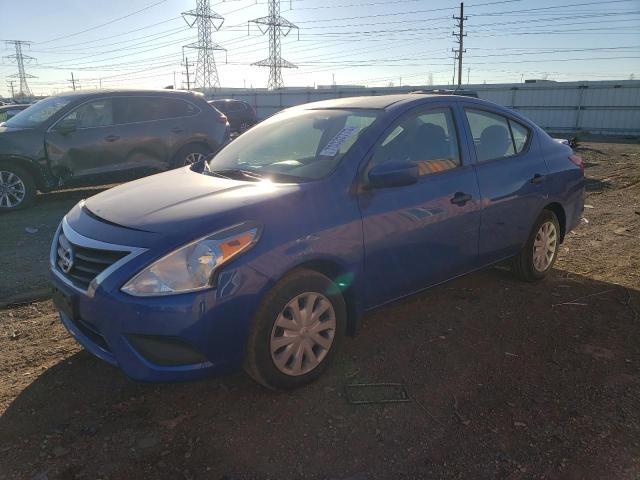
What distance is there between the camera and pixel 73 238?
294cm

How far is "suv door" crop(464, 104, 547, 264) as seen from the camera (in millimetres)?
3990

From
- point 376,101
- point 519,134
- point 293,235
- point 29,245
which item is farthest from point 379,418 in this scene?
point 29,245

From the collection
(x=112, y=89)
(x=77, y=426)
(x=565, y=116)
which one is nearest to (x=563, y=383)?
(x=77, y=426)

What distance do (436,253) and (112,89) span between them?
7.01 m

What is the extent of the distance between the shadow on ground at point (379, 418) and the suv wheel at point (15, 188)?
219 inches

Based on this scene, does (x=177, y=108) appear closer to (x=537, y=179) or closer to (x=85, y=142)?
(x=85, y=142)

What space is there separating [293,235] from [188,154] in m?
6.86

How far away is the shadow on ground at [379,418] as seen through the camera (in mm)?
2439

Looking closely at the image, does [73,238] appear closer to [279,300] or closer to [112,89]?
[279,300]

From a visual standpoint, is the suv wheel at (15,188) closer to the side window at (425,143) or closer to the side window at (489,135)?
the side window at (425,143)

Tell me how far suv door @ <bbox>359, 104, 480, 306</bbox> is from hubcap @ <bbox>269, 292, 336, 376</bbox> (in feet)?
1.26

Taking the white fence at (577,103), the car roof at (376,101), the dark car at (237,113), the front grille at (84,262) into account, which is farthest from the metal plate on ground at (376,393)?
the white fence at (577,103)

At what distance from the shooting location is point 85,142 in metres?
8.10

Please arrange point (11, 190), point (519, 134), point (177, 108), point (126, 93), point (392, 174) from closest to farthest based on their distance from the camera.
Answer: point (392, 174)
point (519, 134)
point (11, 190)
point (126, 93)
point (177, 108)
